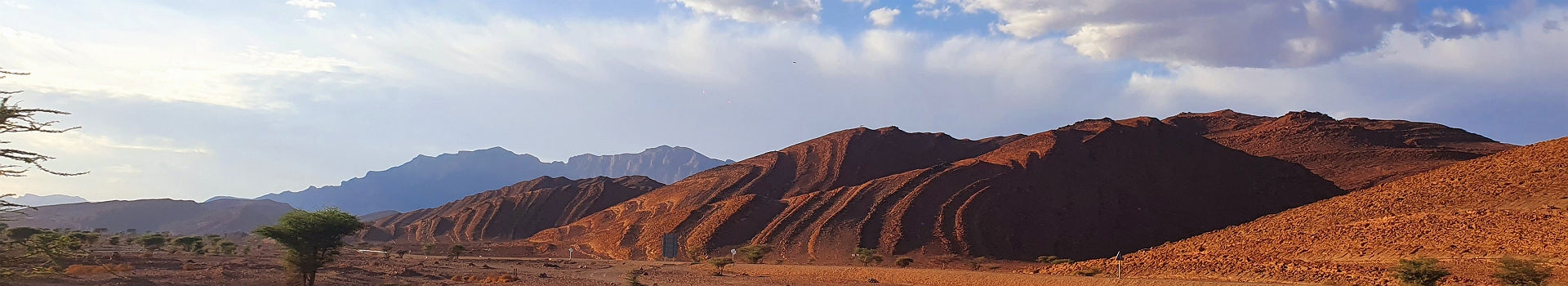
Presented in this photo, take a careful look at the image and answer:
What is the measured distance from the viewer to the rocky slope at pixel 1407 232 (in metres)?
35.7

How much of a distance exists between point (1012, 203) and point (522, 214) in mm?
87486

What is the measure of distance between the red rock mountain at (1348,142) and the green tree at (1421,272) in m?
60.9

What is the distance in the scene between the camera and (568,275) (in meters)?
57.9

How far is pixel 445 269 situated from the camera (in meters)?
61.5

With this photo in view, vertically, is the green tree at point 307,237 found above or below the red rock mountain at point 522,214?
below

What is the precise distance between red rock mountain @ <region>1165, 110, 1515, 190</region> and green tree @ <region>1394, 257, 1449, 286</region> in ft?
200

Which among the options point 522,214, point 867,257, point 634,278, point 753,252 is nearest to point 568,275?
point 753,252

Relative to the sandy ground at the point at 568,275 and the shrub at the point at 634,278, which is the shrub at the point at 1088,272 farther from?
the shrub at the point at 634,278

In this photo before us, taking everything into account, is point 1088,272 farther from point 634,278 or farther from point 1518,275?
point 634,278

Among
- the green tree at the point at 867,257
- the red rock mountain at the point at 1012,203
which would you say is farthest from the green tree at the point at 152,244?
the green tree at the point at 867,257

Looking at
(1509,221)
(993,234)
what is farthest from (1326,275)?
(993,234)

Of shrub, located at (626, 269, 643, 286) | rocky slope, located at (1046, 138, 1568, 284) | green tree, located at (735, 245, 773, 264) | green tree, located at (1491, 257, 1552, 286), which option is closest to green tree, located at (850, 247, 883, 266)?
green tree, located at (735, 245, 773, 264)

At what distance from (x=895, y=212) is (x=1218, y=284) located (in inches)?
1705

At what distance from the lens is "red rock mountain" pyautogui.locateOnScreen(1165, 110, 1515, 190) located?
92.2 m
